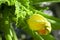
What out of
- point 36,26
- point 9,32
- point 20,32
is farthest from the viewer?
point 20,32

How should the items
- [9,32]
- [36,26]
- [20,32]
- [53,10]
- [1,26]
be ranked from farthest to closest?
1. [53,10]
2. [20,32]
3. [1,26]
4. [9,32]
5. [36,26]

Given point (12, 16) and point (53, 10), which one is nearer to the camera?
point (12, 16)

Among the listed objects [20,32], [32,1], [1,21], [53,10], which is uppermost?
[32,1]

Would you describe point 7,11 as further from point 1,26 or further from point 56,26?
point 56,26

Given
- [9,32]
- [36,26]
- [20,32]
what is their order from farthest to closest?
1. [20,32]
2. [9,32]
3. [36,26]

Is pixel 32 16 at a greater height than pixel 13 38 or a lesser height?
greater

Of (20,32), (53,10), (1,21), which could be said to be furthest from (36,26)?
(53,10)

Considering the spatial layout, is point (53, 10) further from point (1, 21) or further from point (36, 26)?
point (36, 26)

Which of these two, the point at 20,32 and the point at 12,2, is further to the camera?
the point at 20,32

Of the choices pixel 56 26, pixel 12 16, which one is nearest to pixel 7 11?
pixel 12 16
